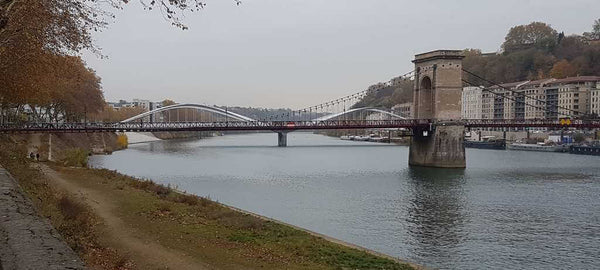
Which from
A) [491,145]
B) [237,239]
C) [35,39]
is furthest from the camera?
[491,145]

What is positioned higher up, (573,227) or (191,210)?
(191,210)

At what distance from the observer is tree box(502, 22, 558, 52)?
121438 millimetres

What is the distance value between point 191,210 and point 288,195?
12.2m

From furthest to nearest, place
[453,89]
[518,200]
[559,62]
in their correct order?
1. [559,62]
2. [453,89]
3. [518,200]

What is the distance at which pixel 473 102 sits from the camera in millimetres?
126438

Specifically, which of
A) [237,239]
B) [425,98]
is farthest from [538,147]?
[237,239]

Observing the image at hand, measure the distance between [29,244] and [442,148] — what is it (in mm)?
45242

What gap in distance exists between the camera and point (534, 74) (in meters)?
118

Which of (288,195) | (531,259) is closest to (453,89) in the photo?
(288,195)

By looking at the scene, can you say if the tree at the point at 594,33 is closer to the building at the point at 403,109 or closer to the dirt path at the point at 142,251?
the building at the point at 403,109

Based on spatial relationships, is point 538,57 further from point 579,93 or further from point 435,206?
point 435,206

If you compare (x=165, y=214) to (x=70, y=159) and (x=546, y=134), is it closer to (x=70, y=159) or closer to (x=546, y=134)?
(x=70, y=159)

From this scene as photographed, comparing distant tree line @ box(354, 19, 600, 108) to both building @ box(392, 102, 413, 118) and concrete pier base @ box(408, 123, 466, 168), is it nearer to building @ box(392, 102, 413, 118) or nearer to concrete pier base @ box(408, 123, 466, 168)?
building @ box(392, 102, 413, 118)

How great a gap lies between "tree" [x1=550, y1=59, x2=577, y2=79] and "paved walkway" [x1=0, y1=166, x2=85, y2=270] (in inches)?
4605
